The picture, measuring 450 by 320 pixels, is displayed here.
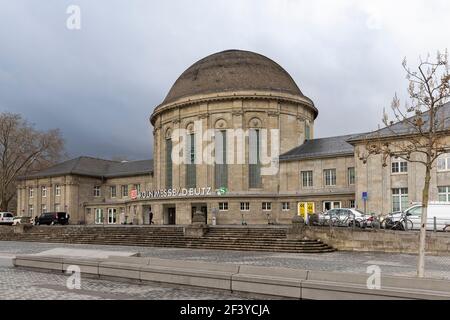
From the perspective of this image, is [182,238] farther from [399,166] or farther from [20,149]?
[20,149]

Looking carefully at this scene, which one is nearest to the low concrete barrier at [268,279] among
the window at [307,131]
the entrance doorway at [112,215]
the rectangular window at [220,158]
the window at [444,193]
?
the window at [444,193]

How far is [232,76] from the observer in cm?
5044

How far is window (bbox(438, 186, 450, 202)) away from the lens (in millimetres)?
33625

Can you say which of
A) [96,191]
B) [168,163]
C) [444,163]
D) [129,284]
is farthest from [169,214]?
[129,284]

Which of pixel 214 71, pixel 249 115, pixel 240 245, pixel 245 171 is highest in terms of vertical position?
pixel 214 71

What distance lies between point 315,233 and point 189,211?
932 inches

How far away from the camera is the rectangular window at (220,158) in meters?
49.1

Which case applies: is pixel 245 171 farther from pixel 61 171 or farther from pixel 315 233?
pixel 61 171

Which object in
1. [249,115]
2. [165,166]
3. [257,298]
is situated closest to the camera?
[257,298]

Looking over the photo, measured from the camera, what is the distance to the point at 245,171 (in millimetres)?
48438

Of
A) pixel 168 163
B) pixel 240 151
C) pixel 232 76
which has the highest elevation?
pixel 232 76

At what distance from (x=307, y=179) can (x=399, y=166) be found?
11531 mm

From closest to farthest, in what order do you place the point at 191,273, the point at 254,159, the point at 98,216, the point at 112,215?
the point at 191,273 → the point at 254,159 → the point at 112,215 → the point at 98,216
